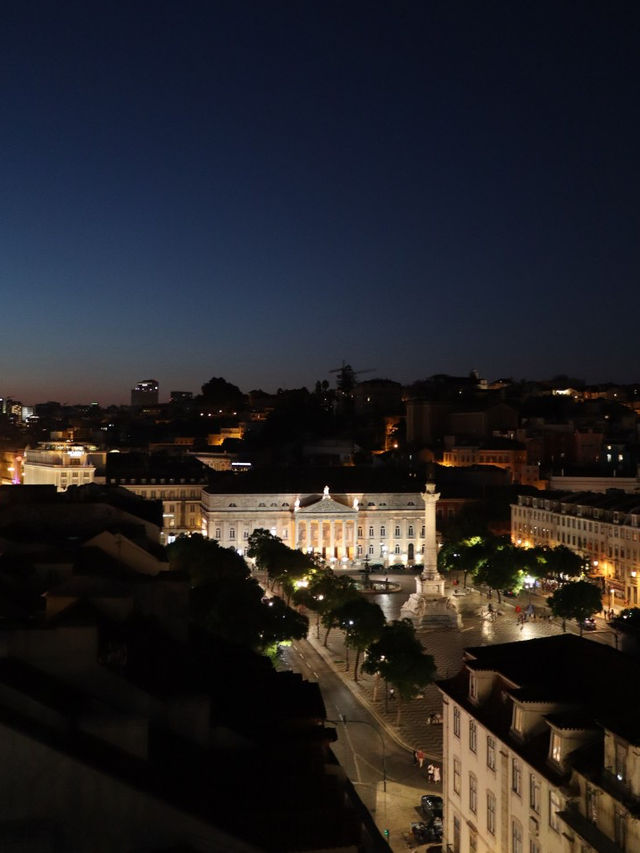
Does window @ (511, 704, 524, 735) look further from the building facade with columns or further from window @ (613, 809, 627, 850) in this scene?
the building facade with columns

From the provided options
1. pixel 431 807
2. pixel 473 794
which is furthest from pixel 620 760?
pixel 431 807

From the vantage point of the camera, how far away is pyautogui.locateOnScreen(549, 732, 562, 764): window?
21.1 metres

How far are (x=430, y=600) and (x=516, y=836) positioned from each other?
43.2 meters

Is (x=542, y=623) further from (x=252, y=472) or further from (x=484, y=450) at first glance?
(x=484, y=450)

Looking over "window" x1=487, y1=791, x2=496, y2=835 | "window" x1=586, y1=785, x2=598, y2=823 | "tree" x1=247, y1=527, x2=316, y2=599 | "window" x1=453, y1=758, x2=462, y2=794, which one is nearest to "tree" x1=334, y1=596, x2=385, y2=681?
"tree" x1=247, y1=527, x2=316, y2=599

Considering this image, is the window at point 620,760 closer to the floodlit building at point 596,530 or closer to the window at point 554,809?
the window at point 554,809

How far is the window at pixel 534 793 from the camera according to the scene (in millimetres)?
21922

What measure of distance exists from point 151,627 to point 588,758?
420 inches

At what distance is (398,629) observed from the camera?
45.5m

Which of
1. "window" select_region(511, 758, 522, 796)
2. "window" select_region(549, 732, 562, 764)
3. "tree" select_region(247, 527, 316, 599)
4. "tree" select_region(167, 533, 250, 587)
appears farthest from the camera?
"tree" select_region(247, 527, 316, 599)

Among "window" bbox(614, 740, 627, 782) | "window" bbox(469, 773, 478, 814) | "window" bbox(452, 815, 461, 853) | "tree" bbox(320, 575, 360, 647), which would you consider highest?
"window" bbox(614, 740, 627, 782)

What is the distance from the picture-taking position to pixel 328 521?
103 meters

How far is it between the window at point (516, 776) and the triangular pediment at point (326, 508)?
260 ft

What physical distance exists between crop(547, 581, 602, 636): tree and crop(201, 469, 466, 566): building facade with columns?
42.2 m
